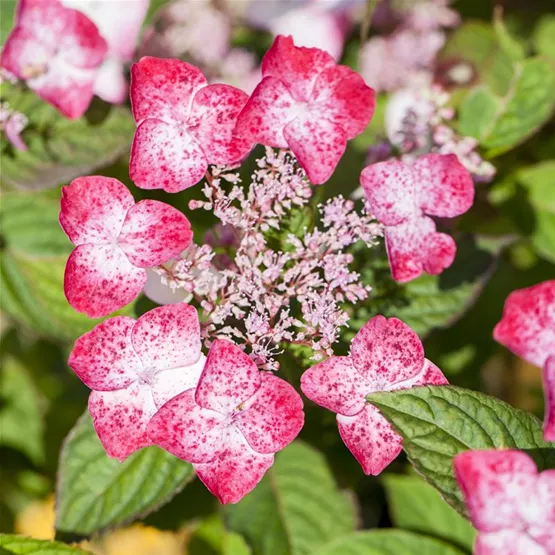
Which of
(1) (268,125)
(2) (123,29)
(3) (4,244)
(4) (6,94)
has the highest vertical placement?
(1) (268,125)

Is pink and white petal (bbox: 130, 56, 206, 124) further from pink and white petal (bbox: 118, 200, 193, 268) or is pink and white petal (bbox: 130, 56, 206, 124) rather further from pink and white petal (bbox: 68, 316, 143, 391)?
pink and white petal (bbox: 68, 316, 143, 391)

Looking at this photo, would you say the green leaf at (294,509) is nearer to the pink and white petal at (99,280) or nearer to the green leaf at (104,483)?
the green leaf at (104,483)

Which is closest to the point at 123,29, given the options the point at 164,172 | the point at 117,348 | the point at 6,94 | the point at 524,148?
the point at 6,94

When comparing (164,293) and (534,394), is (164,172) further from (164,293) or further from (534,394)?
(534,394)

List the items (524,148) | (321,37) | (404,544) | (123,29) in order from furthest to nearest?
(524,148) → (321,37) → (123,29) → (404,544)

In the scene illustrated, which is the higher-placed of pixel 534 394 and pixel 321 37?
pixel 321 37

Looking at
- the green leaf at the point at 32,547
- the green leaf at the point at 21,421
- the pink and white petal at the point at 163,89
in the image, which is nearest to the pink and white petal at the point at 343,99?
the pink and white petal at the point at 163,89
